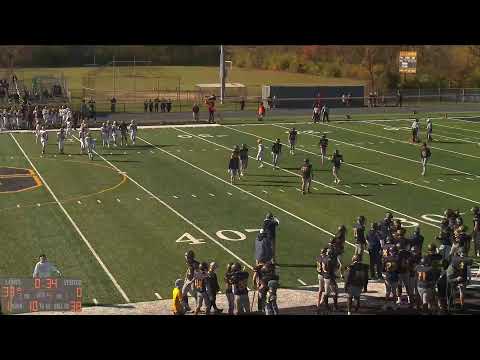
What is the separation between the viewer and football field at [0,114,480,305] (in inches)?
806

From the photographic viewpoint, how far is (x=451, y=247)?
19094 millimetres

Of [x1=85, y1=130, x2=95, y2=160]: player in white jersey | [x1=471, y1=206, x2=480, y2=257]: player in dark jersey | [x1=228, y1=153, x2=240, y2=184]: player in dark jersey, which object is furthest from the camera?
[x1=85, y1=130, x2=95, y2=160]: player in white jersey

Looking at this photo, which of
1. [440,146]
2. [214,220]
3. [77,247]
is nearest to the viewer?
[77,247]

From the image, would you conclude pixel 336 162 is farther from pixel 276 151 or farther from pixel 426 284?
pixel 426 284

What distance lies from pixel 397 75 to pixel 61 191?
1954 inches

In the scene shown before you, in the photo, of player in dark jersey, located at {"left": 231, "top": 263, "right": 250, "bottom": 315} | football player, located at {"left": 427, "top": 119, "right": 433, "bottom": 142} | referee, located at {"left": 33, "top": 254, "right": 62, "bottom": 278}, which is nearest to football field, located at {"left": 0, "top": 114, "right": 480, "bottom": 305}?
football player, located at {"left": 427, "top": 119, "right": 433, "bottom": 142}

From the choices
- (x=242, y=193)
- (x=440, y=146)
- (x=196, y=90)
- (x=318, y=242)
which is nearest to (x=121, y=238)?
(x=318, y=242)

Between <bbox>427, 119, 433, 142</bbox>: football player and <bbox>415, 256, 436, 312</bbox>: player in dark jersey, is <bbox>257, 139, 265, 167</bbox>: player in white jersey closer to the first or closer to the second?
<bbox>427, 119, 433, 142</bbox>: football player

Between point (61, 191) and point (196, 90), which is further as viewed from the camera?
point (196, 90)
